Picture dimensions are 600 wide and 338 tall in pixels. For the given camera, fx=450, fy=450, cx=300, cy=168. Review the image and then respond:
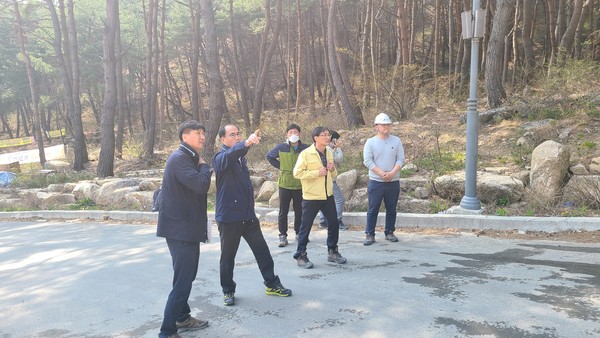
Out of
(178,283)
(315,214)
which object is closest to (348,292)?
(315,214)

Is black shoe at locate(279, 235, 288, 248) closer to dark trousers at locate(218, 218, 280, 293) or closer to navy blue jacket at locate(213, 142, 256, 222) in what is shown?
dark trousers at locate(218, 218, 280, 293)

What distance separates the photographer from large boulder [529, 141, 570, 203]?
7.59 meters

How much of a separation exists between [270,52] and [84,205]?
35.6ft

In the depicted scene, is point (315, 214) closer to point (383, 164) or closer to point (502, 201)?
point (383, 164)

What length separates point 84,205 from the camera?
13.1 m

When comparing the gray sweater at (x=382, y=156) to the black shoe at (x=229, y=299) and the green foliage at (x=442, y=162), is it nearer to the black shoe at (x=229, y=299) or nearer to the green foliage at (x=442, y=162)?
the black shoe at (x=229, y=299)

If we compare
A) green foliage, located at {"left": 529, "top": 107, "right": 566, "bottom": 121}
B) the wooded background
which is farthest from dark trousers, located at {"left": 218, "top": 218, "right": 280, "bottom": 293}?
the wooded background

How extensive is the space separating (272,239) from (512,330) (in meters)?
4.56

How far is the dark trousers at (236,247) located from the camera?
4461 mm

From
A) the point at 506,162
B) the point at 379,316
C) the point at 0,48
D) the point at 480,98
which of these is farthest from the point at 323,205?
the point at 0,48

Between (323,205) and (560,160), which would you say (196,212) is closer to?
(323,205)

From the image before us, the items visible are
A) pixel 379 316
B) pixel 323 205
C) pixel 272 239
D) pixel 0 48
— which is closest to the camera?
pixel 379 316

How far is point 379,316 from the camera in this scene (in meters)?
4.07

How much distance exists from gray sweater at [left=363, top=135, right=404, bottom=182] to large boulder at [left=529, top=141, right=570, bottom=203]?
2.81 meters
